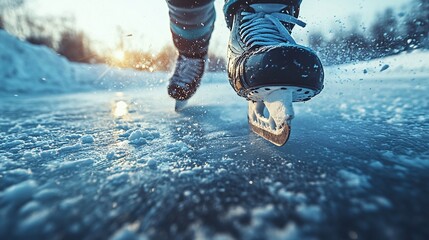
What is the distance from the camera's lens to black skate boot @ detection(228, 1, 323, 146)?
69cm

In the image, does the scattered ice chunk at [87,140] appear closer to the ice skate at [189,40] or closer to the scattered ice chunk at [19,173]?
the scattered ice chunk at [19,173]

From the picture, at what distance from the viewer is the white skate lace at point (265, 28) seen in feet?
2.86

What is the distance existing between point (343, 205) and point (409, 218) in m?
0.09

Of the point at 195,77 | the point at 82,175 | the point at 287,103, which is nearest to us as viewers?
the point at 82,175

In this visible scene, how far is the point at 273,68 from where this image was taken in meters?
0.69

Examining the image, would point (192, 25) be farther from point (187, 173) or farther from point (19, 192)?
point (19, 192)

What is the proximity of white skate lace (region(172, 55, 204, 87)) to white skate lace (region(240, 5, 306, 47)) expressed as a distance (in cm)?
63

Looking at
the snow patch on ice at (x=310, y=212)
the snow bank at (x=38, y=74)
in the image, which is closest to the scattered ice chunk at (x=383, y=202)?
the snow patch on ice at (x=310, y=212)

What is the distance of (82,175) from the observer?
0.57 m

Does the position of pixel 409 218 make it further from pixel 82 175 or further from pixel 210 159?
pixel 82 175

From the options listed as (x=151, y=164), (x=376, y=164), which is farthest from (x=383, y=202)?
(x=151, y=164)

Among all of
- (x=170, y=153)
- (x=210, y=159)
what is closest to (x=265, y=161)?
(x=210, y=159)

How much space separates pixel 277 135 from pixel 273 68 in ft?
0.71

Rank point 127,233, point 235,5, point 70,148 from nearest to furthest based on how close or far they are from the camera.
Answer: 1. point 127,233
2. point 70,148
3. point 235,5
